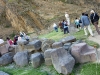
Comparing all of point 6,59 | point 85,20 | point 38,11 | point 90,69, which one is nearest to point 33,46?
point 6,59

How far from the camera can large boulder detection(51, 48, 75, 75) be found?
1119cm

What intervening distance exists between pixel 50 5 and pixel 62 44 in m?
33.0

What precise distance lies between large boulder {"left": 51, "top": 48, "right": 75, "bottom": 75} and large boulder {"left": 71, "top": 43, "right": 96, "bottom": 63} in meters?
0.37

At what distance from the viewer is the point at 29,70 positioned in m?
13.2

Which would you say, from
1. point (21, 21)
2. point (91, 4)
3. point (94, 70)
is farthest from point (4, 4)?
point (94, 70)

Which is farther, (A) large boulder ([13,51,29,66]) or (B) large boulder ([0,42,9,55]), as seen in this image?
(B) large boulder ([0,42,9,55])

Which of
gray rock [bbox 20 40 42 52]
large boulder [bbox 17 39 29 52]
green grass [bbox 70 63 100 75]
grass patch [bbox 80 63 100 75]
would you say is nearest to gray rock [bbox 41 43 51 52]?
gray rock [bbox 20 40 42 52]

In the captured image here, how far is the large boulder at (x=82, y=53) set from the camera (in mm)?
11691

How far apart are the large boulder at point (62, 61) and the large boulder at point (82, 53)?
1.23ft

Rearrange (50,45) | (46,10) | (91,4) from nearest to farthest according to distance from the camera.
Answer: (50,45), (46,10), (91,4)

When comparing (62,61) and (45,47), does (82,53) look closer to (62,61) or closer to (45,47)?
(62,61)

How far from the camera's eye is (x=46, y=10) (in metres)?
44.3

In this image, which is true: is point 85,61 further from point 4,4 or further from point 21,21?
point 4,4

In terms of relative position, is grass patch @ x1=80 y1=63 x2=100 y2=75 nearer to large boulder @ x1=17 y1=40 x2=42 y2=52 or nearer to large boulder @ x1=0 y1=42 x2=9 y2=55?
large boulder @ x1=17 y1=40 x2=42 y2=52
